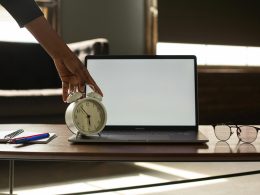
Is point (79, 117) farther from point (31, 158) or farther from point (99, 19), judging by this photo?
point (99, 19)

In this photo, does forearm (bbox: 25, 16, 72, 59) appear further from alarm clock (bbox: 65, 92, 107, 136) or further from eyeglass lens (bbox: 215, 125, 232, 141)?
eyeglass lens (bbox: 215, 125, 232, 141)

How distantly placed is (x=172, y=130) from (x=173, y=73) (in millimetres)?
226

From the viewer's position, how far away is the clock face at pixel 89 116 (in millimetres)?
1297

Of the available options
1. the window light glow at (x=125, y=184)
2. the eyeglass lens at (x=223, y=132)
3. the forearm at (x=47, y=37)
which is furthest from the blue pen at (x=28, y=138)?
the window light glow at (x=125, y=184)

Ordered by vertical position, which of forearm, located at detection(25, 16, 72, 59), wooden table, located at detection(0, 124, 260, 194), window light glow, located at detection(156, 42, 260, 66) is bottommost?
wooden table, located at detection(0, 124, 260, 194)

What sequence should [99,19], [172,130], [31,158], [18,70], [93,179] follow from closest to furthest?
[31,158] < [172,130] < [93,179] < [18,70] < [99,19]

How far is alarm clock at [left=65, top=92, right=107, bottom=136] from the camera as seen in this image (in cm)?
129

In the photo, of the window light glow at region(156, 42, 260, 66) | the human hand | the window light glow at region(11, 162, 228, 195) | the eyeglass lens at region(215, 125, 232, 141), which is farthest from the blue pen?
the window light glow at region(156, 42, 260, 66)

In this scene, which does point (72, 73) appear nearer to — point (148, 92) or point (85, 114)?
point (85, 114)

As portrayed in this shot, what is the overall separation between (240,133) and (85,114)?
0.48 metres

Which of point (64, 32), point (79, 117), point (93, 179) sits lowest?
point (93, 179)

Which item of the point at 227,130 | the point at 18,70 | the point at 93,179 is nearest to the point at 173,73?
the point at 227,130

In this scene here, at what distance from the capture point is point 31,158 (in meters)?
1.09

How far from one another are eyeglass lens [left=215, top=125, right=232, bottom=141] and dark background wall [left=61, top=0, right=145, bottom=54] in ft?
8.88
